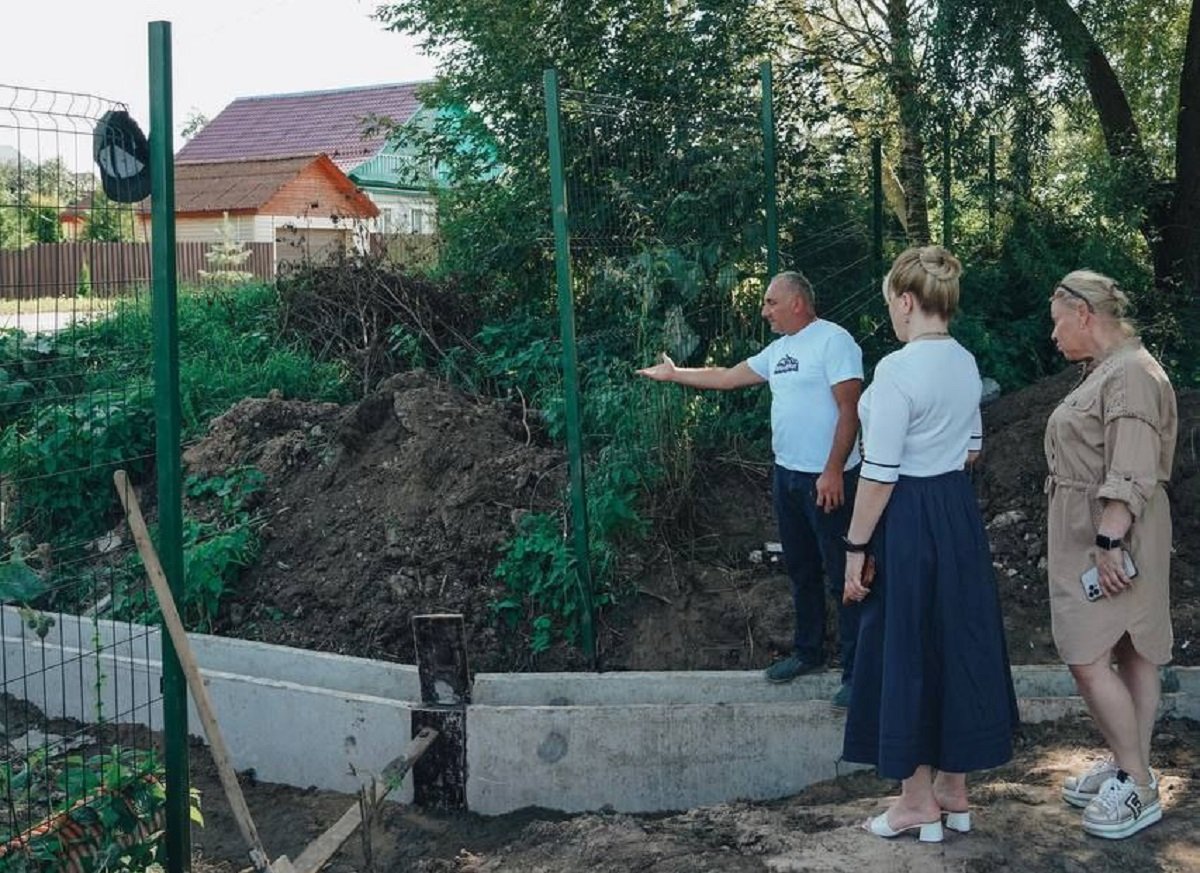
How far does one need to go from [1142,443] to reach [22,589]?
3.46 m

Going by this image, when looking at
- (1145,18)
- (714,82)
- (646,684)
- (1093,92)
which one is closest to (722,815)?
(646,684)

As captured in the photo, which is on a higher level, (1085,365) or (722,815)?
(1085,365)

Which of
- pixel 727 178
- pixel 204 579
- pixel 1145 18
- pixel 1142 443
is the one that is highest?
pixel 1145 18

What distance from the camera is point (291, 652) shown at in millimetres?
6344

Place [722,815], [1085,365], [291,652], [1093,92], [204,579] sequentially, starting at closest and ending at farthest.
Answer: [1085,365] → [722,815] → [291,652] → [204,579] → [1093,92]

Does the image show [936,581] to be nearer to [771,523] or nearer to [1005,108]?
[771,523]

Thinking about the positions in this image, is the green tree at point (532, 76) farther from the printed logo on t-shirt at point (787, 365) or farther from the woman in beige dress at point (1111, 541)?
the woman in beige dress at point (1111, 541)

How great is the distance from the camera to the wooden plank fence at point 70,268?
3953 millimetres

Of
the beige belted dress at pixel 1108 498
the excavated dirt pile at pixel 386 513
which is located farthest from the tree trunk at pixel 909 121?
the beige belted dress at pixel 1108 498

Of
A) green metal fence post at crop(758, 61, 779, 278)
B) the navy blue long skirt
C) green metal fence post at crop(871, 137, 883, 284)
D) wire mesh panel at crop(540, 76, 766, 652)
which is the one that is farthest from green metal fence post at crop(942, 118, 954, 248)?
the navy blue long skirt

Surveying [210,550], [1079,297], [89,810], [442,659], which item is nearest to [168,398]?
[89,810]

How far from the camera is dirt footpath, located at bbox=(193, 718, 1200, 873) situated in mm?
4156

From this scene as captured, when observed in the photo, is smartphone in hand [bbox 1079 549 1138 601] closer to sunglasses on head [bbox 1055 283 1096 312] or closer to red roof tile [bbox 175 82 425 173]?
sunglasses on head [bbox 1055 283 1096 312]

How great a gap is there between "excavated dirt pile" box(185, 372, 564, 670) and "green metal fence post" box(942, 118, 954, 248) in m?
3.61
